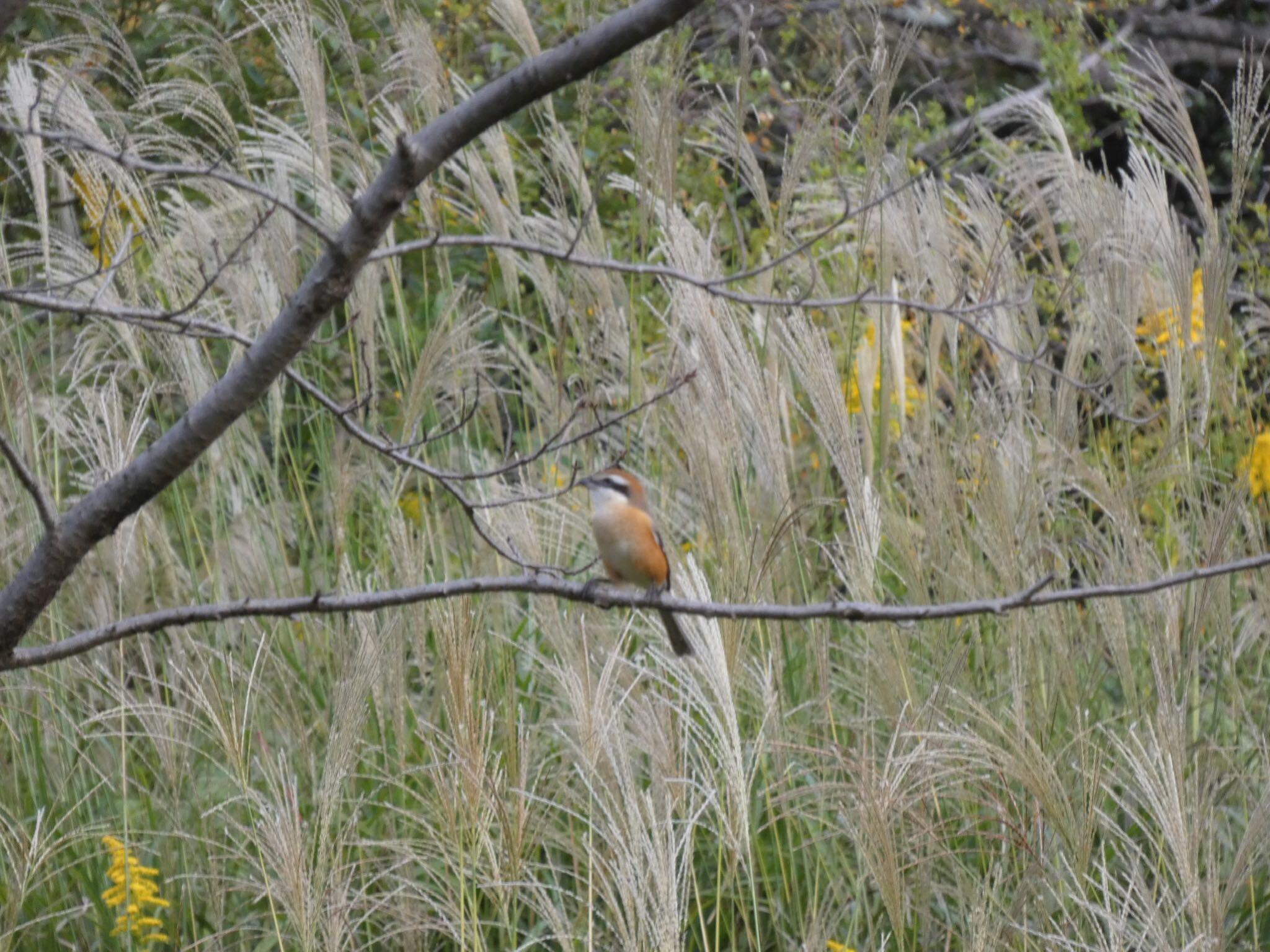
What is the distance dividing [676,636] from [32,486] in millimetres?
1431

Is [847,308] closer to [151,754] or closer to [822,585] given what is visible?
[822,585]

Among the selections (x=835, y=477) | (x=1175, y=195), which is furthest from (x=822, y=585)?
(x=1175, y=195)

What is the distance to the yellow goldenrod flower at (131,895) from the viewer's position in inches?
113

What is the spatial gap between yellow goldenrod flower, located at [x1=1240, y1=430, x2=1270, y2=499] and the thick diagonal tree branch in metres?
2.44

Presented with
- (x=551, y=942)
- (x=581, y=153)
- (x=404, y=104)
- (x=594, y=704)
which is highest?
(x=404, y=104)

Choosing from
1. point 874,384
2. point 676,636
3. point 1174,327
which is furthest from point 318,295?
point 874,384

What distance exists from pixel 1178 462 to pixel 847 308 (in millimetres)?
932

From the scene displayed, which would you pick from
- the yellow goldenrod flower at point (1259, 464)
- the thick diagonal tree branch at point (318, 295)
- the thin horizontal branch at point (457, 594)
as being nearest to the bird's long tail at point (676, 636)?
the thin horizontal branch at point (457, 594)

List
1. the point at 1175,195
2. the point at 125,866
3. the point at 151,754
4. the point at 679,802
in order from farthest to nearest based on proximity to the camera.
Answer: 1. the point at 1175,195
2. the point at 151,754
3. the point at 125,866
4. the point at 679,802

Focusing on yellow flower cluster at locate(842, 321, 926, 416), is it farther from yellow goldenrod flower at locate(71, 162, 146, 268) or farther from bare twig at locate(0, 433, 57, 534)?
bare twig at locate(0, 433, 57, 534)

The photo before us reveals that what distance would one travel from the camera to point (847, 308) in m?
3.95

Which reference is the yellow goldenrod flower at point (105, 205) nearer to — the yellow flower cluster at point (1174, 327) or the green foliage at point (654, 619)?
the green foliage at point (654, 619)

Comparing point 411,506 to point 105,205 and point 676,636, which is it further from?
point 676,636

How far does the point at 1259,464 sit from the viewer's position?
144 inches
